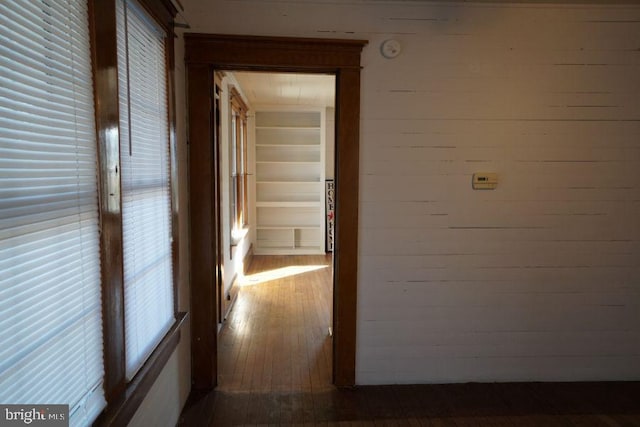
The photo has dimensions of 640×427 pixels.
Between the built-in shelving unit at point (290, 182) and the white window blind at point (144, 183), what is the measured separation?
491 cm

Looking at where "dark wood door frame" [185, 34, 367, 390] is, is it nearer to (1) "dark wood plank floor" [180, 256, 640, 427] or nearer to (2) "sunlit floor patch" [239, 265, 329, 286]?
(1) "dark wood plank floor" [180, 256, 640, 427]

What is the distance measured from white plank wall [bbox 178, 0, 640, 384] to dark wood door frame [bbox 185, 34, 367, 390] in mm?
84

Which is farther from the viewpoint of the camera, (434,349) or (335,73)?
(434,349)

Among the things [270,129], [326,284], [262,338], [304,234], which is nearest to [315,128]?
[270,129]

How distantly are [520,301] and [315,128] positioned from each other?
16.2 feet

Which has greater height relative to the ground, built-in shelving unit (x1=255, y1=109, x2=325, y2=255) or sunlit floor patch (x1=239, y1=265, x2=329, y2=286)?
built-in shelving unit (x1=255, y1=109, x2=325, y2=255)

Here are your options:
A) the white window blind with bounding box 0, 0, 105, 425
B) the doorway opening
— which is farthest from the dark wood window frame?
the doorway opening

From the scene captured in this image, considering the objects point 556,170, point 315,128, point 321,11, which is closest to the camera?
point 321,11

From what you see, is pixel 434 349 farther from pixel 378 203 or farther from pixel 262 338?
pixel 262 338

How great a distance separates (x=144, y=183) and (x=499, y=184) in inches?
85.7

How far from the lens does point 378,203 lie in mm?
2621

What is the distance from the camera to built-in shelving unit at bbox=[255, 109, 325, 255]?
7004mm

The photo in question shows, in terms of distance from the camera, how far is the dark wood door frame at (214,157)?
8.05 ft

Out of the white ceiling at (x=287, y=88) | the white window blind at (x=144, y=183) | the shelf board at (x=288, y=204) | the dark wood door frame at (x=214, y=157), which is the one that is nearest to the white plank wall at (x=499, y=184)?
the dark wood door frame at (x=214, y=157)
